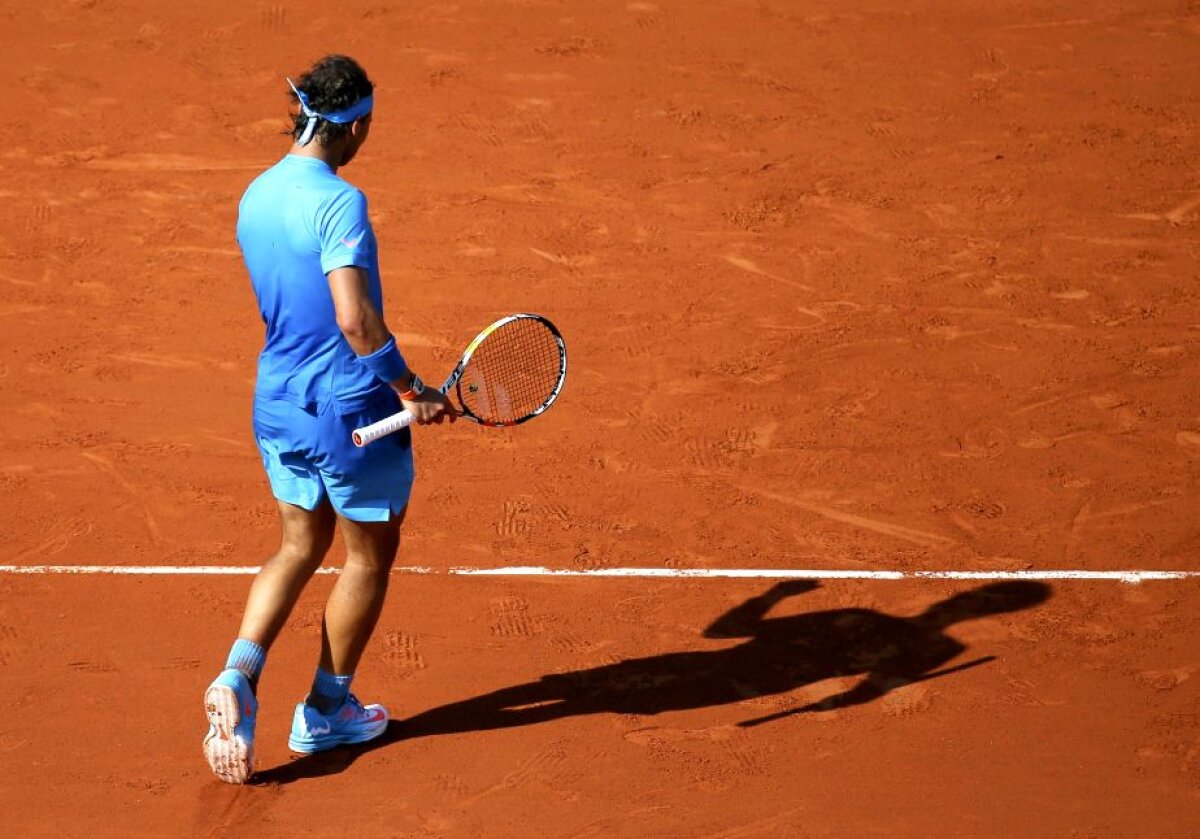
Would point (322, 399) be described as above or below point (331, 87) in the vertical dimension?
below

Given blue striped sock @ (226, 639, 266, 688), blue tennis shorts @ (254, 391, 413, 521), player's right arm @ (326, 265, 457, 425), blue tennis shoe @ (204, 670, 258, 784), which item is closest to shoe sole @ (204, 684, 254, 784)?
blue tennis shoe @ (204, 670, 258, 784)

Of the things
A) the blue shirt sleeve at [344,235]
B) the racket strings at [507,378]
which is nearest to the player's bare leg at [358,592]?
the racket strings at [507,378]

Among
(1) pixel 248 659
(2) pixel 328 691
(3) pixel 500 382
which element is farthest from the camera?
(3) pixel 500 382

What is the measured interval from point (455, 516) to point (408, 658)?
110cm

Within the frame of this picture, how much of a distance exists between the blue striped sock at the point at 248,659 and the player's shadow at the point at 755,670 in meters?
0.48

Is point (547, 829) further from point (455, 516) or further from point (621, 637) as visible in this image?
point (455, 516)

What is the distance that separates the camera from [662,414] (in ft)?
26.4

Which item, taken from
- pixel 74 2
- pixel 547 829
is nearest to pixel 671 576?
pixel 547 829

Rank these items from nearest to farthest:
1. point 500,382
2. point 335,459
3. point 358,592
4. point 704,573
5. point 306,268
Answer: point 306,268
point 335,459
point 358,592
point 500,382
point 704,573

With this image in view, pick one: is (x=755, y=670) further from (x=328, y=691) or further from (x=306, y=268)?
(x=306, y=268)

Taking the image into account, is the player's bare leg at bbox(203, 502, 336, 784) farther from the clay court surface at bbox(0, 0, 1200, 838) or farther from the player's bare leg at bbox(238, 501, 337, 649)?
the clay court surface at bbox(0, 0, 1200, 838)

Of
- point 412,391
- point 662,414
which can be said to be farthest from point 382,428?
point 662,414

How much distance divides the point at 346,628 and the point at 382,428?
813mm

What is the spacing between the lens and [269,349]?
512 centimetres
